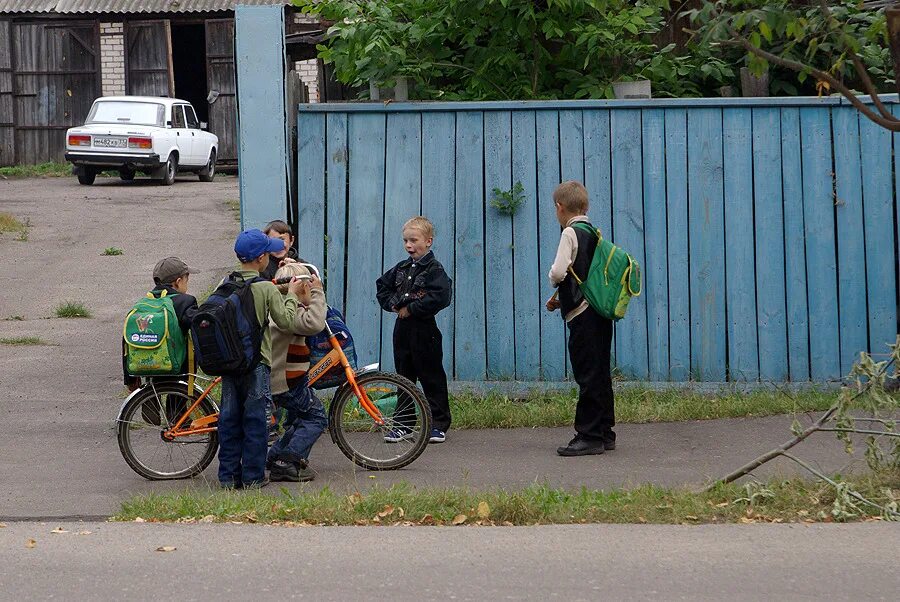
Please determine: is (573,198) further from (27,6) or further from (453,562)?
(27,6)

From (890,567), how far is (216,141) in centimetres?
2222

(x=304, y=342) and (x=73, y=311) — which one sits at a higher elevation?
(x=73, y=311)

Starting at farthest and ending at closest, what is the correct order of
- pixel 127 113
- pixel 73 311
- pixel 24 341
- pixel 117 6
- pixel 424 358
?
pixel 117 6 → pixel 127 113 → pixel 73 311 → pixel 24 341 → pixel 424 358

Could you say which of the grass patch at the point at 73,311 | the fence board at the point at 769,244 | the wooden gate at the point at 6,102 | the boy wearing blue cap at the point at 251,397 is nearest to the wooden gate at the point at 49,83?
the wooden gate at the point at 6,102

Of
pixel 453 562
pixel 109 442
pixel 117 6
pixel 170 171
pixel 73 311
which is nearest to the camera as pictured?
pixel 453 562

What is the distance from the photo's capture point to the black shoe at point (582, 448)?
7.30 m

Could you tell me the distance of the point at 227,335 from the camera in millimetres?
6438

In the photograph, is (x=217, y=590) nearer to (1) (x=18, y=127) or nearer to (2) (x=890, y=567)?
(2) (x=890, y=567)

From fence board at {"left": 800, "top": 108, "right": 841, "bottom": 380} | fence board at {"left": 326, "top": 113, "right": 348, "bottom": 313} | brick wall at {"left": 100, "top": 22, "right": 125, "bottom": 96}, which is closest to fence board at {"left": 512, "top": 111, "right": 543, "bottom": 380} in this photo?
fence board at {"left": 326, "top": 113, "right": 348, "bottom": 313}

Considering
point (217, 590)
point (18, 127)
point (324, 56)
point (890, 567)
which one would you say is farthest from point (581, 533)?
point (18, 127)

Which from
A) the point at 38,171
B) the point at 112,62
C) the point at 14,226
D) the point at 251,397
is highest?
the point at 112,62

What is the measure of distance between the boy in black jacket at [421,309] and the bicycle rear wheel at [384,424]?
1.67ft

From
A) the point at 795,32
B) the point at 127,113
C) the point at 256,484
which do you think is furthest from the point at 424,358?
the point at 127,113

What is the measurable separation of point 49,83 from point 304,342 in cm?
2252
